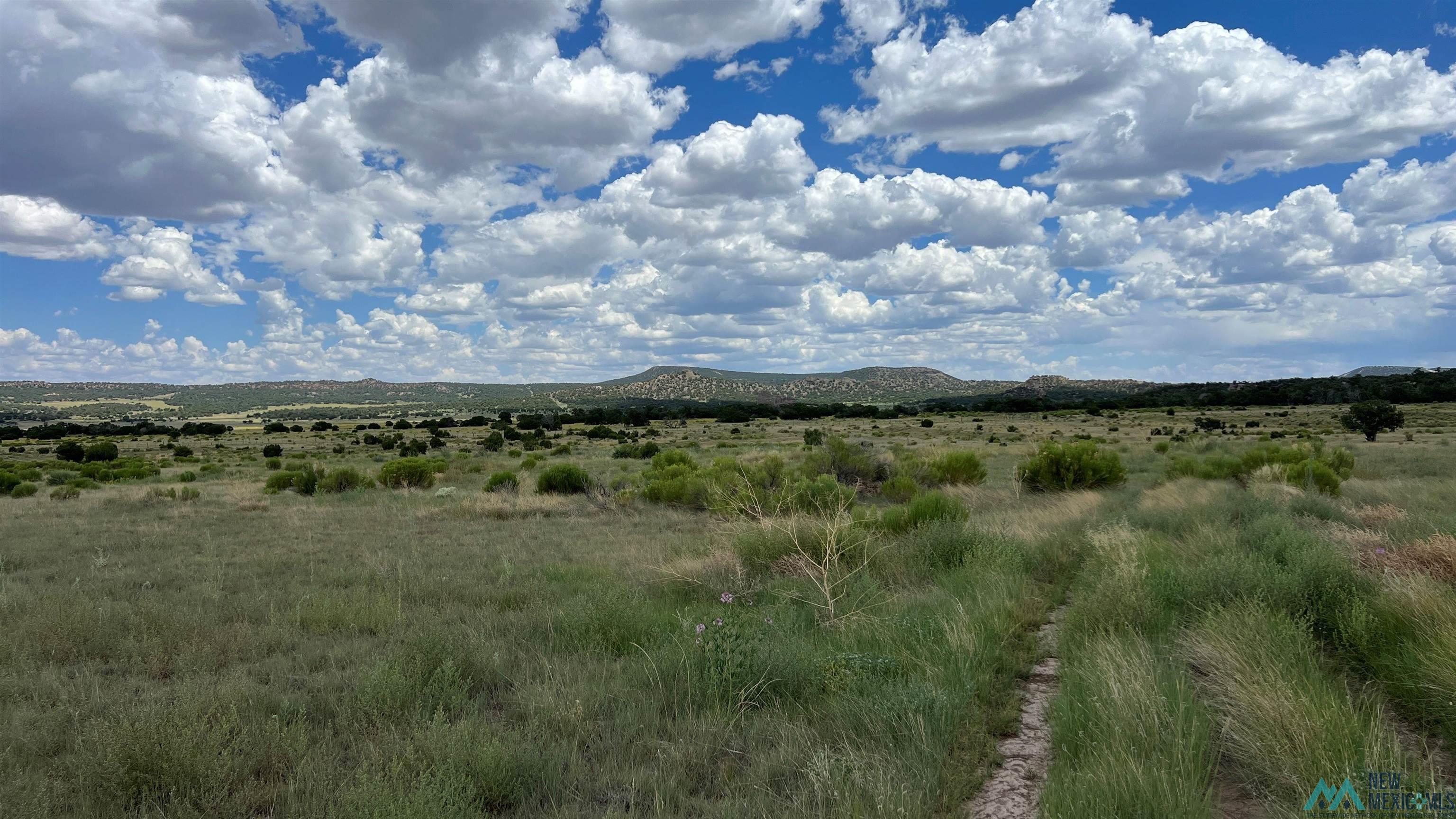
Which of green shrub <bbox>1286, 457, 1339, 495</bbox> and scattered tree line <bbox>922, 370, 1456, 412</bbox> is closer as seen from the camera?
green shrub <bbox>1286, 457, 1339, 495</bbox>

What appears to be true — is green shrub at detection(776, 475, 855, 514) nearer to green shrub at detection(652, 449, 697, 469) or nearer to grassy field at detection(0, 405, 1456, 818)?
grassy field at detection(0, 405, 1456, 818)

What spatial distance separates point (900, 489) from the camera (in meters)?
18.5

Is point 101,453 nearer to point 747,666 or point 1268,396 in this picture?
point 747,666

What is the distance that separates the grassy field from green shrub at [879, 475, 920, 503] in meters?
5.81

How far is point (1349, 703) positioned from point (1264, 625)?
1.27 metres

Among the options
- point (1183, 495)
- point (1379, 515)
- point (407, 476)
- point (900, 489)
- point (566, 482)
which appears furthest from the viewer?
point (407, 476)

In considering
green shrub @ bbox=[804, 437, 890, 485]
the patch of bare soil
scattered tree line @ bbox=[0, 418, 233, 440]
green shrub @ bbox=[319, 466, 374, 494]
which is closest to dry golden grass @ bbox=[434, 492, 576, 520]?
green shrub @ bbox=[319, 466, 374, 494]

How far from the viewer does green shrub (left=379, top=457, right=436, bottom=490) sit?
975 inches

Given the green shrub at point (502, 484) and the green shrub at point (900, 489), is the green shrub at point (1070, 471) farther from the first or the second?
the green shrub at point (502, 484)

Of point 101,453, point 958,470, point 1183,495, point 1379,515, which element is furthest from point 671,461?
point 101,453

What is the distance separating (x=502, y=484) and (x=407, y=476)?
424 centimetres

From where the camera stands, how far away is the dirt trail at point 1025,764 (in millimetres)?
3736

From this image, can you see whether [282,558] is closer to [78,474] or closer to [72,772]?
[72,772]

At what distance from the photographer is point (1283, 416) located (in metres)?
58.8
